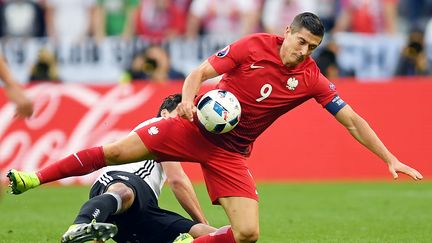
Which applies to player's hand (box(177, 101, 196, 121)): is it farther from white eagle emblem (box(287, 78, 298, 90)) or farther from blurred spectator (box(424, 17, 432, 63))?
blurred spectator (box(424, 17, 432, 63))

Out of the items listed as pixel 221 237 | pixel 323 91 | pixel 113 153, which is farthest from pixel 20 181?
pixel 323 91

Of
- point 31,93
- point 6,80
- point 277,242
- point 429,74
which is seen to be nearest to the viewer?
point 6,80

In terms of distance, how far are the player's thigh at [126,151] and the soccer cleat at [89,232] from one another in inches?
38.1

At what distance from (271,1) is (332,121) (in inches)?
150

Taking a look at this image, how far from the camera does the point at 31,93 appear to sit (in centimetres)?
1802

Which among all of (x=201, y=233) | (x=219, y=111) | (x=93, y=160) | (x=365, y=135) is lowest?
(x=201, y=233)

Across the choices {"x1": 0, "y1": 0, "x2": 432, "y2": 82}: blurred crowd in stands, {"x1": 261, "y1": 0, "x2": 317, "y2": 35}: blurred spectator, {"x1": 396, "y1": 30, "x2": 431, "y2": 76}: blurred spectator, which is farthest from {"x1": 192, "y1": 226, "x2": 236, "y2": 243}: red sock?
{"x1": 396, "y1": 30, "x2": 431, "y2": 76}: blurred spectator

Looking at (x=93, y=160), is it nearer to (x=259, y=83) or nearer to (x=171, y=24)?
(x=259, y=83)

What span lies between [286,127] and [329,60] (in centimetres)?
227

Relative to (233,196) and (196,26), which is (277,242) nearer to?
(233,196)

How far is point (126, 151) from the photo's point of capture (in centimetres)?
940

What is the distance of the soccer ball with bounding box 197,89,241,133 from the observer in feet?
30.0

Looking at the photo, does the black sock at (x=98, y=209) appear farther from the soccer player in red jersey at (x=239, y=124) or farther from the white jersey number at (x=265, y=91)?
the white jersey number at (x=265, y=91)

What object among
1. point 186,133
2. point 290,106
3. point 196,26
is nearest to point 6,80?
point 186,133
